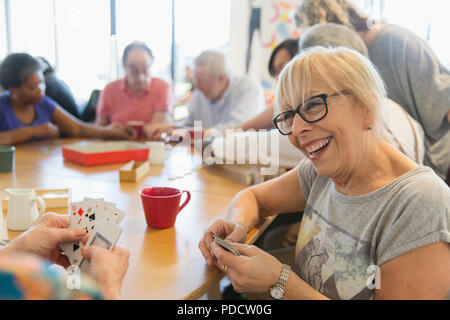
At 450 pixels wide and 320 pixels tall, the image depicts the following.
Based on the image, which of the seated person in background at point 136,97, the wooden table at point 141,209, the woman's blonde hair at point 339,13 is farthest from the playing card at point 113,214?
the seated person in background at point 136,97

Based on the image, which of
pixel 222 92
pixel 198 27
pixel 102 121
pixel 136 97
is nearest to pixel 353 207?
pixel 222 92

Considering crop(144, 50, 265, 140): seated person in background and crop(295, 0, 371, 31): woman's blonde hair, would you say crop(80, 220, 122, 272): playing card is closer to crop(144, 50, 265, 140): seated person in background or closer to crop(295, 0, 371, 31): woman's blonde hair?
crop(295, 0, 371, 31): woman's blonde hair

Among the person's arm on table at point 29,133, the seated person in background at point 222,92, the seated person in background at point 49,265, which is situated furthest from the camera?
the seated person in background at point 222,92

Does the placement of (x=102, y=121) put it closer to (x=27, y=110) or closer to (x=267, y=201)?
(x=27, y=110)

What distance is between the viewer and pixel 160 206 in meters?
1.23

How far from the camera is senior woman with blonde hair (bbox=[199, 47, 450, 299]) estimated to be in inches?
34.5

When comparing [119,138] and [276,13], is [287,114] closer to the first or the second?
[119,138]

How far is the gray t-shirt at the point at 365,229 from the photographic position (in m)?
0.89

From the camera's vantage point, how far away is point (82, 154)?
205 centimetres

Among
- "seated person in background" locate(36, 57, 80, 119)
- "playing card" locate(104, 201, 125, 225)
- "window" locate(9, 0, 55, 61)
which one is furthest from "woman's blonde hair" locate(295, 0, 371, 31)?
"window" locate(9, 0, 55, 61)

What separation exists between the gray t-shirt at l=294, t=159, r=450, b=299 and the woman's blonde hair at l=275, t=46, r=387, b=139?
18 cm

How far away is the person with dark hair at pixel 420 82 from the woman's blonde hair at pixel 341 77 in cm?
109

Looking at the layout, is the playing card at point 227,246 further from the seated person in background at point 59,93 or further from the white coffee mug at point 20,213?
the seated person in background at point 59,93
